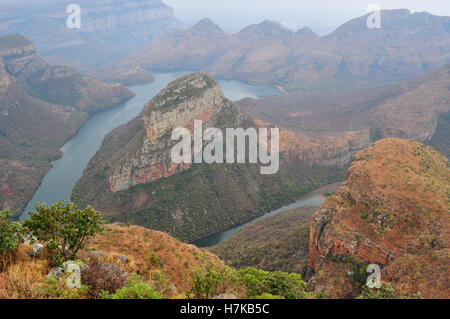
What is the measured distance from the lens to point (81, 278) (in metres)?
15.7

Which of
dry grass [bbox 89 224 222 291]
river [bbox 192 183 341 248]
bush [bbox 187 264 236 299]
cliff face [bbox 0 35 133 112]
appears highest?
cliff face [bbox 0 35 133 112]

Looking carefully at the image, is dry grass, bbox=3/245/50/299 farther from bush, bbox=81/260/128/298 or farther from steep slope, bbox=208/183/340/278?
steep slope, bbox=208/183/340/278

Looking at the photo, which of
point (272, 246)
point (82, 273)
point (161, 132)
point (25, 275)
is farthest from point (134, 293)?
point (161, 132)

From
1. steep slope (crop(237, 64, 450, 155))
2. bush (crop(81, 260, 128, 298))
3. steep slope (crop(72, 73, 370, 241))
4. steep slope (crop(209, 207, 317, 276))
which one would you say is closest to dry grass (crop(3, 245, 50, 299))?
bush (crop(81, 260, 128, 298))

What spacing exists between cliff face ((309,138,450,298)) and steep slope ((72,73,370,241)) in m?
39.8

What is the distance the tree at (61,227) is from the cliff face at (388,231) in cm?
2725

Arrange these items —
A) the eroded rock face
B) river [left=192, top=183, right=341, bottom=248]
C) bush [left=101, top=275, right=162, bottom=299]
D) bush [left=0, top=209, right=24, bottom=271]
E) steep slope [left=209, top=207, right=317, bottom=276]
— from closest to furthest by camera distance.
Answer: bush [left=101, top=275, right=162, bottom=299] < bush [left=0, top=209, right=24, bottom=271] < steep slope [left=209, top=207, right=317, bottom=276] < river [left=192, top=183, right=341, bottom=248] < the eroded rock face

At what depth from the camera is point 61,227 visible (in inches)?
752

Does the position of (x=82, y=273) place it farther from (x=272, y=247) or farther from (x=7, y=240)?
(x=272, y=247)

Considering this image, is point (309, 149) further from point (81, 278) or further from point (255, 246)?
point (81, 278)

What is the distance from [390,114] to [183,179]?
100m

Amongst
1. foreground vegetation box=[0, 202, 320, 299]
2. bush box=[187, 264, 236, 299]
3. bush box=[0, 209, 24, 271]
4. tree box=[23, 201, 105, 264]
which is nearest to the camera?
foreground vegetation box=[0, 202, 320, 299]

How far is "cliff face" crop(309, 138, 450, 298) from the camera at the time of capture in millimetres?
29609
